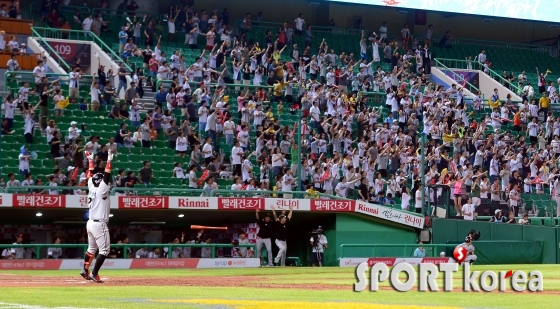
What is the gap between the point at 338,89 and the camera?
39.3 m

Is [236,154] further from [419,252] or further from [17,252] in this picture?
[17,252]

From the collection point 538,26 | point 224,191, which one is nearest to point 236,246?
point 224,191

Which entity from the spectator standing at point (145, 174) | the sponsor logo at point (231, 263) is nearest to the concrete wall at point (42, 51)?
the spectator standing at point (145, 174)

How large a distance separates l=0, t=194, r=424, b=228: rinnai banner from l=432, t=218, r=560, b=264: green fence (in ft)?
2.82

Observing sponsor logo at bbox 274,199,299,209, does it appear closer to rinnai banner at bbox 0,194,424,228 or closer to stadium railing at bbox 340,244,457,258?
rinnai banner at bbox 0,194,424,228

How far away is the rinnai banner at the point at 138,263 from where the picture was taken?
26.6 meters

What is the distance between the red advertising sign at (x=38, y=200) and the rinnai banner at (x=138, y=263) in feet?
5.96

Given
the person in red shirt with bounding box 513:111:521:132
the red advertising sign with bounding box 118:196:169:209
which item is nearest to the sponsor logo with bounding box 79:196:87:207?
the red advertising sign with bounding box 118:196:169:209

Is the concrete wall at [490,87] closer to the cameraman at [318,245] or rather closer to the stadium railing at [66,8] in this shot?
the cameraman at [318,245]

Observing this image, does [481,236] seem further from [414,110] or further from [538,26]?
[538,26]

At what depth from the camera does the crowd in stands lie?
33.0 m

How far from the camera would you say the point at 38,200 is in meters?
28.0

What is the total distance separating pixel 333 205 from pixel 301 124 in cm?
379

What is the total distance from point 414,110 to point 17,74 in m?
15.1
